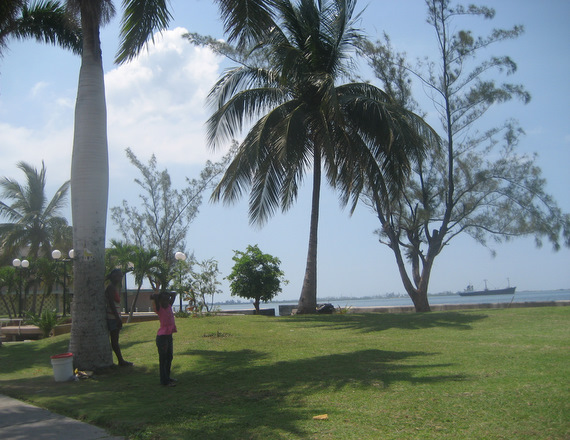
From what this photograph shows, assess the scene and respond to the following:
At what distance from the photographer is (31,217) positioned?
1296 inches

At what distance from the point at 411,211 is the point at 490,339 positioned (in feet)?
44.5

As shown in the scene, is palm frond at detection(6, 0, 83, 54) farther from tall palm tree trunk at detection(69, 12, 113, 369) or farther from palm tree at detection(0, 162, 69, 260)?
palm tree at detection(0, 162, 69, 260)

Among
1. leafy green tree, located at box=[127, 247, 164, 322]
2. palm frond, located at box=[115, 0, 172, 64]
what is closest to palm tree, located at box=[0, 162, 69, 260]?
leafy green tree, located at box=[127, 247, 164, 322]

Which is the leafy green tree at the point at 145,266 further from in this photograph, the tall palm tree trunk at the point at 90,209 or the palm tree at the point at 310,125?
the tall palm tree trunk at the point at 90,209

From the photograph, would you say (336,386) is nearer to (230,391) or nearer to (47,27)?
(230,391)

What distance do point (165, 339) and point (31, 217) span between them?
28.8m

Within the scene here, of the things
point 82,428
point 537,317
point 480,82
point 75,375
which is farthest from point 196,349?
point 480,82

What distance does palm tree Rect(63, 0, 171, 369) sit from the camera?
30.9 feet

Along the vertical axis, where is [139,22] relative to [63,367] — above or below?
above

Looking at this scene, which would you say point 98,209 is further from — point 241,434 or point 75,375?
point 241,434

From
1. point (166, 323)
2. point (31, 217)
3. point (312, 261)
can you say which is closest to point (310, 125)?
point (312, 261)

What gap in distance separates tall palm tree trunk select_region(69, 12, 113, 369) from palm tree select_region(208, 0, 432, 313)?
7.57 metres

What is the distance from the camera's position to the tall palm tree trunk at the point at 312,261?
1828 cm

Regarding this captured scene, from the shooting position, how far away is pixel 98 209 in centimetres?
987
